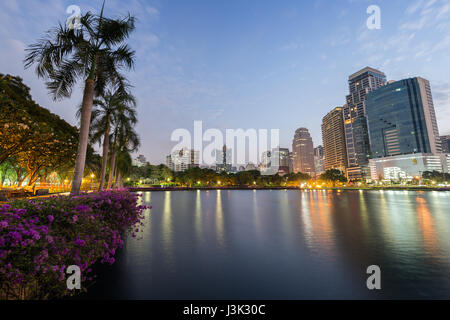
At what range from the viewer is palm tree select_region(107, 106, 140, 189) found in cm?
1959

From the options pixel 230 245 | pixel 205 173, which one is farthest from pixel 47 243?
pixel 205 173

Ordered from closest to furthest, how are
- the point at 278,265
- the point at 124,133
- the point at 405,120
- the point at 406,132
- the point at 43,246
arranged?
the point at 43,246 → the point at 278,265 → the point at 124,133 → the point at 405,120 → the point at 406,132

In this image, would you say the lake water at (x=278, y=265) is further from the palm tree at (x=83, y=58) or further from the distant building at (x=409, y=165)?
the distant building at (x=409, y=165)

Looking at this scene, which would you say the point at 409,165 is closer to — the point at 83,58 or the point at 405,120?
the point at 405,120

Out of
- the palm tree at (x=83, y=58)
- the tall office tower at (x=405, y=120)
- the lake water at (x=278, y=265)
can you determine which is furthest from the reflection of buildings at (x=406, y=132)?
the palm tree at (x=83, y=58)

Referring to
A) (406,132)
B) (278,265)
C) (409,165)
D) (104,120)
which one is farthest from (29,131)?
(406,132)

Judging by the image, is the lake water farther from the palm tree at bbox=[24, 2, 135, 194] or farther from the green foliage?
the green foliage

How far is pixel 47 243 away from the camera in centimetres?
314

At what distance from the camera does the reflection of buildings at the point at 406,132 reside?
13162cm

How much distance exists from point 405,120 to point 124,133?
7159 inches

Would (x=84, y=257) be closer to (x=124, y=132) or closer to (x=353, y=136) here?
(x=124, y=132)

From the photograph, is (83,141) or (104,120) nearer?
(83,141)

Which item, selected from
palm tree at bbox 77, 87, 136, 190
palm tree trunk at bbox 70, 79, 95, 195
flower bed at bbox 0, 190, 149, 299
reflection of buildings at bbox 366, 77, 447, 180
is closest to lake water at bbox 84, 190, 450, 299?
flower bed at bbox 0, 190, 149, 299

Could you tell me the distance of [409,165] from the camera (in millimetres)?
133375
